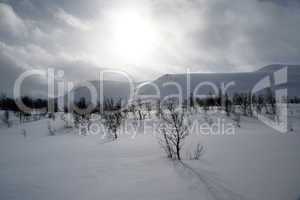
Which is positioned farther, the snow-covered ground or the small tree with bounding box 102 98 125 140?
the small tree with bounding box 102 98 125 140

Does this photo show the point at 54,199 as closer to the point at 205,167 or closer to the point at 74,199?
the point at 74,199

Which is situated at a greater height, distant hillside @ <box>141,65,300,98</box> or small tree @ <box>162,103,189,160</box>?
distant hillside @ <box>141,65,300,98</box>

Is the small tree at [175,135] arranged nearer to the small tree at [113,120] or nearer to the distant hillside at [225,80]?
the small tree at [113,120]

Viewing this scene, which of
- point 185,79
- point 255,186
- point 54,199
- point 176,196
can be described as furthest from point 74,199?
point 185,79

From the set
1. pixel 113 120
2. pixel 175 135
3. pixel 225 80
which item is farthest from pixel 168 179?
pixel 225 80

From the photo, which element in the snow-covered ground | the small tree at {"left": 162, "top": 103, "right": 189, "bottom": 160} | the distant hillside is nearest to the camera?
the snow-covered ground

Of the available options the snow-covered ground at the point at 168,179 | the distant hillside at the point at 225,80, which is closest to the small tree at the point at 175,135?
the snow-covered ground at the point at 168,179

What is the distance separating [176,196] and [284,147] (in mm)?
5487

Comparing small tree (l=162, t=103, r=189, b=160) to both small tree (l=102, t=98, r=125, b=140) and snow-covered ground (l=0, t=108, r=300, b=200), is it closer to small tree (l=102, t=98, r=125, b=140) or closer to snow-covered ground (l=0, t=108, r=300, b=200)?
snow-covered ground (l=0, t=108, r=300, b=200)

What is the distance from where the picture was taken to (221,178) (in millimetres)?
3844

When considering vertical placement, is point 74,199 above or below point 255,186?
below

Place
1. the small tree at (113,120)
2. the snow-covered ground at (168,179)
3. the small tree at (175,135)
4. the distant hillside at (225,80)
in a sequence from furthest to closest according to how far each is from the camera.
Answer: the distant hillside at (225,80)
the small tree at (113,120)
the small tree at (175,135)
the snow-covered ground at (168,179)

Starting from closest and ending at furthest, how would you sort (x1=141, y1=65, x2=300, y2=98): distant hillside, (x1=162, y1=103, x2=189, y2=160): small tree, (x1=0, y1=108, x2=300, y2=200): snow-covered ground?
(x1=0, y1=108, x2=300, y2=200): snow-covered ground, (x1=162, y1=103, x2=189, y2=160): small tree, (x1=141, y1=65, x2=300, y2=98): distant hillside

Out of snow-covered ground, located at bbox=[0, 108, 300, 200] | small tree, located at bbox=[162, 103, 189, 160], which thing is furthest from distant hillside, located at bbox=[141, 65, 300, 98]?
snow-covered ground, located at bbox=[0, 108, 300, 200]
